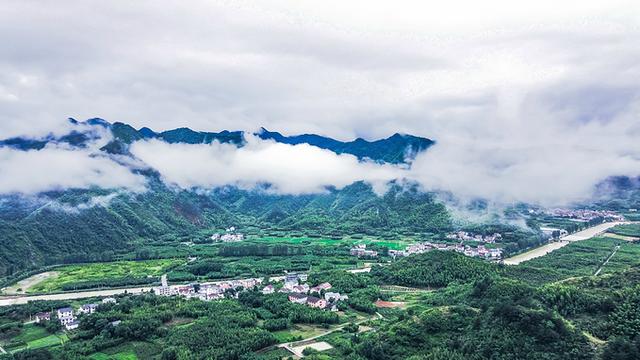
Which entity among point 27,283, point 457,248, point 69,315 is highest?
point 69,315

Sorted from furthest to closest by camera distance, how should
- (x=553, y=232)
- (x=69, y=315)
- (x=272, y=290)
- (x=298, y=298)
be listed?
1. (x=553, y=232)
2. (x=272, y=290)
3. (x=298, y=298)
4. (x=69, y=315)

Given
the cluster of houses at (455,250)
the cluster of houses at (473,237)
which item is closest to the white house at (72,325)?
the cluster of houses at (455,250)

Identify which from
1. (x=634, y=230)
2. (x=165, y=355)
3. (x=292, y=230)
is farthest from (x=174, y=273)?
(x=634, y=230)

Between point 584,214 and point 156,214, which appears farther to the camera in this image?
point 156,214

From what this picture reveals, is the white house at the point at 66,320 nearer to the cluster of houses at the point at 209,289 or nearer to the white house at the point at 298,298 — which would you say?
the cluster of houses at the point at 209,289

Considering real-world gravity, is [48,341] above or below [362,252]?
above

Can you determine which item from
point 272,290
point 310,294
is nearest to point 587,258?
point 310,294

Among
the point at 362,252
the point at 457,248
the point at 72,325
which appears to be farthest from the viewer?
the point at 362,252

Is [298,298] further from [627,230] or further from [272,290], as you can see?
[627,230]
